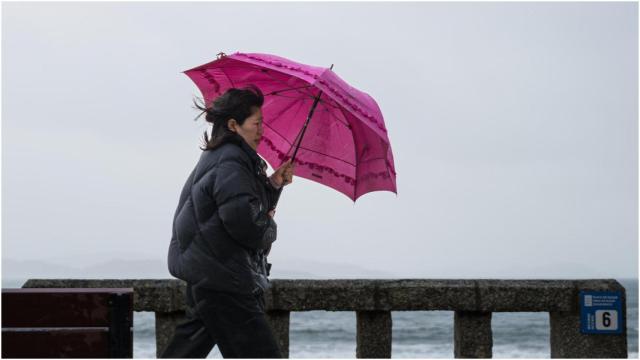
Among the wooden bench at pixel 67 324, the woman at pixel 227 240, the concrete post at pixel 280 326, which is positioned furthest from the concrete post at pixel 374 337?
the wooden bench at pixel 67 324

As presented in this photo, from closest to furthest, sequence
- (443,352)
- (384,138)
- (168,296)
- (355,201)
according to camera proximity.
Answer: (384,138) → (355,201) → (168,296) → (443,352)

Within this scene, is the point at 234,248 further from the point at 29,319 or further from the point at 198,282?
the point at 29,319

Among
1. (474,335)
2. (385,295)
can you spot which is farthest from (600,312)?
(385,295)

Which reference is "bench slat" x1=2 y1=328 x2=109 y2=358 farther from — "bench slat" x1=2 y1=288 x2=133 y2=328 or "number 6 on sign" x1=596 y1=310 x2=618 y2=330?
"number 6 on sign" x1=596 y1=310 x2=618 y2=330

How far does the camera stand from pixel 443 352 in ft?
110

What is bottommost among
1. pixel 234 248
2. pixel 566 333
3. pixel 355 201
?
pixel 566 333

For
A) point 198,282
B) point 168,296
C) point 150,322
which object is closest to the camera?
point 198,282

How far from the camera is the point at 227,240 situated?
373 centimetres

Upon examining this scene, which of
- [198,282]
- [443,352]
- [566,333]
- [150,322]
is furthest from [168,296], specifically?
[150,322]

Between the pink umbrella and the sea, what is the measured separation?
88.4 ft

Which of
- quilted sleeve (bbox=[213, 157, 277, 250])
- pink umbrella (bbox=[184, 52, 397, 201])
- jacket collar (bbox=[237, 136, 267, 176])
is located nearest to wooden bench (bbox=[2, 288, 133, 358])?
quilted sleeve (bbox=[213, 157, 277, 250])

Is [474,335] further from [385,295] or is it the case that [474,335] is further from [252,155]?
[252,155]

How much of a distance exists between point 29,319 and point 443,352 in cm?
3138

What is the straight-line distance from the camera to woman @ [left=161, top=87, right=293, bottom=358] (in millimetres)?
3693
